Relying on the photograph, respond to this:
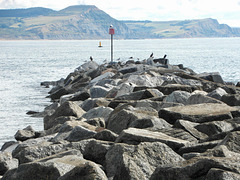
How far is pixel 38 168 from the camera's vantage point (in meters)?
3.82

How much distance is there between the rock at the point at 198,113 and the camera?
19.5ft

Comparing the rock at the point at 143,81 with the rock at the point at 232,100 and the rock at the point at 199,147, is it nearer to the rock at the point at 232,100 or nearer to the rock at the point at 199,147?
the rock at the point at 232,100

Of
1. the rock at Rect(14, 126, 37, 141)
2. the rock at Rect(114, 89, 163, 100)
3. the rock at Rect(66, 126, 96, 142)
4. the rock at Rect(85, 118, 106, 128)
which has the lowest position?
the rock at Rect(14, 126, 37, 141)

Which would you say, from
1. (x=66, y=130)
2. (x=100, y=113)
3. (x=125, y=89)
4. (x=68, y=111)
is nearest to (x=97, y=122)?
(x=66, y=130)

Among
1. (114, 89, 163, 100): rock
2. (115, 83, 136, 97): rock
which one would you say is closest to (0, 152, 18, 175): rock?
(114, 89, 163, 100): rock

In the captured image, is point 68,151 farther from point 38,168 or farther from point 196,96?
point 196,96

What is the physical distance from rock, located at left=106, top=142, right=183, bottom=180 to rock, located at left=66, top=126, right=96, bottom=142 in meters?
1.21

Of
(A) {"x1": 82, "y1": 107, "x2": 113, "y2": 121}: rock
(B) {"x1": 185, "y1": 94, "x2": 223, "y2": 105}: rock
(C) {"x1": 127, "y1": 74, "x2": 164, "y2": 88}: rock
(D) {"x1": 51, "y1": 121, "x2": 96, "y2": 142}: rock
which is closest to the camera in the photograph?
(D) {"x1": 51, "y1": 121, "x2": 96, "y2": 142}: rock

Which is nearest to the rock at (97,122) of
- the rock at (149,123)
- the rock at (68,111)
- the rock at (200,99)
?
the rock at (149,123)

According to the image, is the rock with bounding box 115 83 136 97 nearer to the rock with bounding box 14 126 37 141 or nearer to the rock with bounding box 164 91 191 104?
the rock with bounding box 164 91 191 104

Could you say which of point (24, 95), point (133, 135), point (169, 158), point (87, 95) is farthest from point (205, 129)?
point (24, 95)

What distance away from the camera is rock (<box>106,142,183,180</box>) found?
3358 mm

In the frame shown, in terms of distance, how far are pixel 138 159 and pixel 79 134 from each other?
2031 millimetres

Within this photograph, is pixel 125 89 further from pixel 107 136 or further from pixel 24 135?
pixel 107 136
